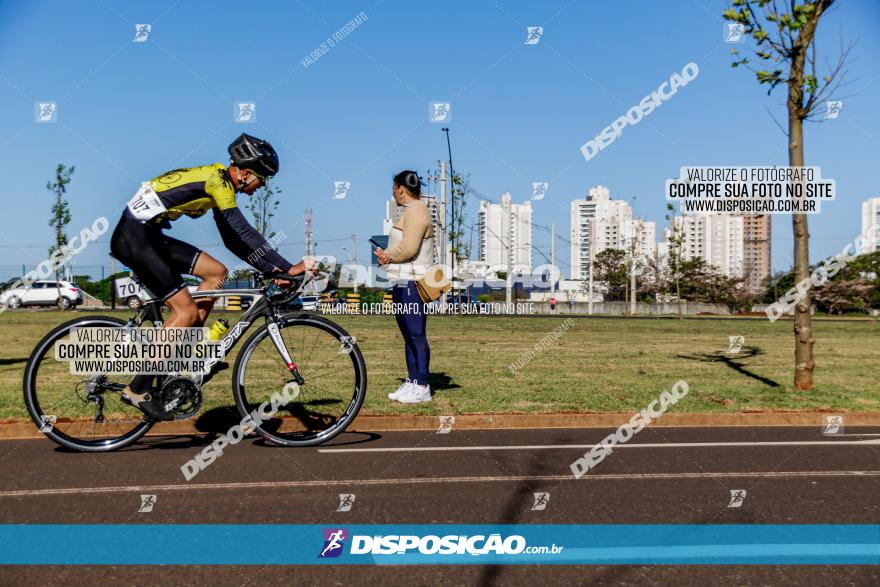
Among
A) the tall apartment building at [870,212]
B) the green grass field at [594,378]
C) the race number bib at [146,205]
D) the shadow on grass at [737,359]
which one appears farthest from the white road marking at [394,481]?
the tall apartment building at [870,212]

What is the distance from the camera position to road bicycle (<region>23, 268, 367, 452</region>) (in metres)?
5.64

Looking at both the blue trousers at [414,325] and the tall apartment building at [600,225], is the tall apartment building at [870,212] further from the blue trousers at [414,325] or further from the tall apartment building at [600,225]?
the blue trousers at [414,325]

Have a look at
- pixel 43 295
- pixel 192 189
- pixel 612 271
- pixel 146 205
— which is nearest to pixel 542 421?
pixel 192 189

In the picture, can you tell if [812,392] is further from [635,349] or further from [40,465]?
[40,465]

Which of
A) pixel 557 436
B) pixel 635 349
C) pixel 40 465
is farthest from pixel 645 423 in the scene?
pixel 635 349

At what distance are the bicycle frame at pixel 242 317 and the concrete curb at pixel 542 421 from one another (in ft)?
4.14

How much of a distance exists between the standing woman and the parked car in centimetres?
4807

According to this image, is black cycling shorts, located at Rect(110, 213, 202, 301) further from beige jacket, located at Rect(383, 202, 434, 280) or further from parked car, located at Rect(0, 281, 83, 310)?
parked car, located at Rect(0, 281, 83, 310)

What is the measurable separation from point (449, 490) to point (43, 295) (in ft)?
175

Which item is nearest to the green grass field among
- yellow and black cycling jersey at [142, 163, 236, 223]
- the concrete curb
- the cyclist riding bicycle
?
the concrete curb

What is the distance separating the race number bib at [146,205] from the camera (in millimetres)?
5453

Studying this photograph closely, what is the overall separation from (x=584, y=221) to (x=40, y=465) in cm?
17186

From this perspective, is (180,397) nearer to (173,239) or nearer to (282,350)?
(282,350)

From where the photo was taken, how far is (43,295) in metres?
50.9
